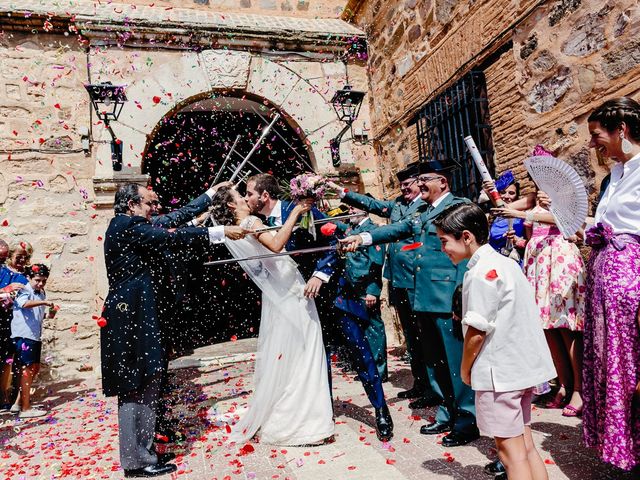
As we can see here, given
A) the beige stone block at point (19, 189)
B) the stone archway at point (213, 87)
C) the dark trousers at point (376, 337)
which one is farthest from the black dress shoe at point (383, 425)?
the beige stone block at point (19, 189)

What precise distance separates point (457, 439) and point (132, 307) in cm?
233

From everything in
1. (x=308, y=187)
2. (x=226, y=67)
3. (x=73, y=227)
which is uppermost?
(x=226, y=67)

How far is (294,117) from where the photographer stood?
7.58 metres

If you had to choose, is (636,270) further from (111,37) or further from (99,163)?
→ (111,37)

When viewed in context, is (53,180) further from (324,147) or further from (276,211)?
(276,211)

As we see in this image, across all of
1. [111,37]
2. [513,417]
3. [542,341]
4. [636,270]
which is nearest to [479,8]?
[636,270]

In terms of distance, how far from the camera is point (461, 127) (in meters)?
5.67

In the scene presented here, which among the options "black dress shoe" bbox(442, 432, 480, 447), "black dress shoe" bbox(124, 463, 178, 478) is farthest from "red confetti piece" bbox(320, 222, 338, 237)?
"black dress shoe" bbox(124, 463, 178, 478)

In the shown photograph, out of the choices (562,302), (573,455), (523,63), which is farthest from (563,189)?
(523,63)

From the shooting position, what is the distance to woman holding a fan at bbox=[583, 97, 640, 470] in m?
2.37

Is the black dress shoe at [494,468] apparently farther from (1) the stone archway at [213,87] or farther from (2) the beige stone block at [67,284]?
(2) the beige stone block at [67,284]

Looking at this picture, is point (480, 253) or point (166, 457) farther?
point (166, 457)

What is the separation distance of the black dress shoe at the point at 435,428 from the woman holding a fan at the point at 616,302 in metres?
1.07

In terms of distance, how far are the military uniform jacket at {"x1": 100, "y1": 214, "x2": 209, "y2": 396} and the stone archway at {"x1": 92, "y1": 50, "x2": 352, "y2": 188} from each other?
3854mm
